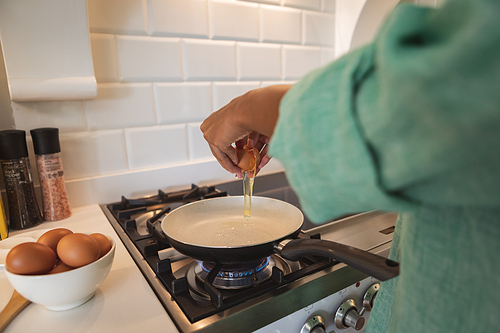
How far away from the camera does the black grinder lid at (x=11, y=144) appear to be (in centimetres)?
74

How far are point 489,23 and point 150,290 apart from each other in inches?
21.6

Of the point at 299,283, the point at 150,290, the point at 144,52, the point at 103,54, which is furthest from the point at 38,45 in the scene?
the point at 299,283

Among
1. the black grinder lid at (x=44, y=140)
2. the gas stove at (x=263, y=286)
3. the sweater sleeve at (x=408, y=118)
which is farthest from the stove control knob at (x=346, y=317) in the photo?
the black grinder lid at (x=44, y=140)

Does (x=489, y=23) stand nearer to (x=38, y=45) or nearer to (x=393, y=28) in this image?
(x=393, y=28)

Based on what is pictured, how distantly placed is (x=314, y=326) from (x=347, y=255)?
0.18 m

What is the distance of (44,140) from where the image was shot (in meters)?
0.79

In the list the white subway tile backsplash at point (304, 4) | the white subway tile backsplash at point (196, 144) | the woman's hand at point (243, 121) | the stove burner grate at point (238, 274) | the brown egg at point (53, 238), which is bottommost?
the stove burner grate at point (238, 274)

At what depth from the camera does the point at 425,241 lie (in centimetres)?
31

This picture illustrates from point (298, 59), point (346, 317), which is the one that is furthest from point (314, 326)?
point (298, 59)

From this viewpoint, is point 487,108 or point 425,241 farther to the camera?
point 425,241

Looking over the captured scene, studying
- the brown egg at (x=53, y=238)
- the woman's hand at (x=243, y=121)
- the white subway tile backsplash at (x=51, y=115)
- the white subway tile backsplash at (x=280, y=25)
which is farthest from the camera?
the white subway tile backsplash at (x=280, y=25)

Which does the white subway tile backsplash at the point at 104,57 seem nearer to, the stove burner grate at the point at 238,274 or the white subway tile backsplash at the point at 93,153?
the white subway tile backsplash at the point at 93,153

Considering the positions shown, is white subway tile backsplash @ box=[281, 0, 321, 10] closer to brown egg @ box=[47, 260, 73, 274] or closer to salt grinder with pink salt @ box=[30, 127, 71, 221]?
salt grinder with pink salt @ box=[30, 127, 71, 221]

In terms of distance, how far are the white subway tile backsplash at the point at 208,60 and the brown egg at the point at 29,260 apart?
2.43ft
